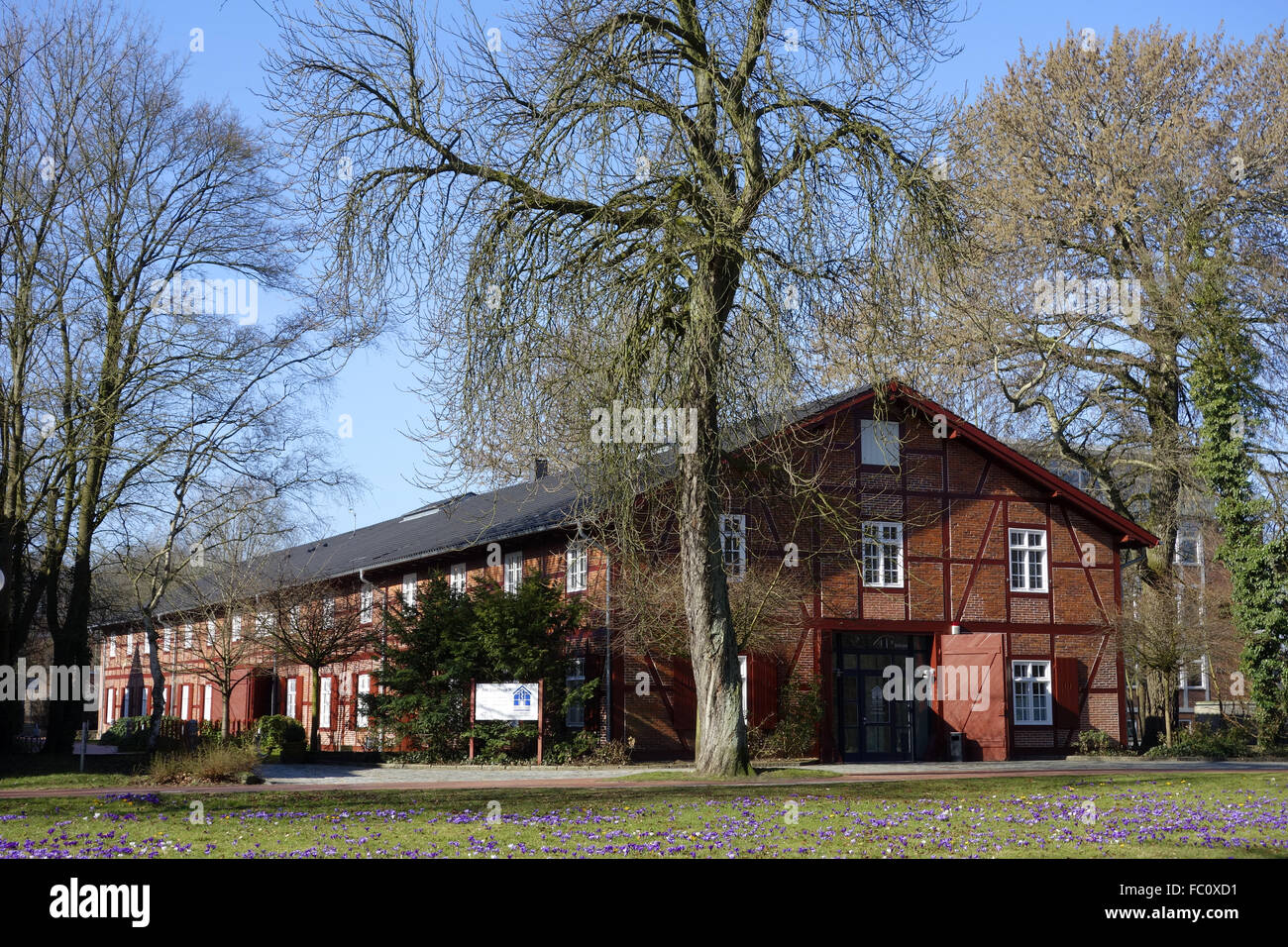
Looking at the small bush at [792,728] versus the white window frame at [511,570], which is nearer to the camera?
the small bush at [792,728]

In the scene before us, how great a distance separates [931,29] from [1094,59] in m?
17.3

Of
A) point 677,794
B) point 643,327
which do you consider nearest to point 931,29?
point 643,327

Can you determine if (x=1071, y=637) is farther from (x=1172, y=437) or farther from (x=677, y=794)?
(x=677, y=794)

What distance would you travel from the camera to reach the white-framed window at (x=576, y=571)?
2838 centimetres

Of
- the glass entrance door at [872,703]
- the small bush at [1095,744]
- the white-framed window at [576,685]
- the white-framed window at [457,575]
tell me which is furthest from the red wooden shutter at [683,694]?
the small bush at [1095,744]

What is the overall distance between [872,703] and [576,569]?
7.45 metres

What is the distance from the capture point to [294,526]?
27344mm

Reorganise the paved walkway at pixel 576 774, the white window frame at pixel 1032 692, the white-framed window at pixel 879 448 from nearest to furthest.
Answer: the paved walkway at pixel 576 774, the white-framed window at pixel 879 448, the white window frame at pixel 1032 692

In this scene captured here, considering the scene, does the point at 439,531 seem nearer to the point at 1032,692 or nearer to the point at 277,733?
the point at 277,733

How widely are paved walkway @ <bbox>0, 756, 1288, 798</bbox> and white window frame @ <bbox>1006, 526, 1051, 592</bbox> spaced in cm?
413

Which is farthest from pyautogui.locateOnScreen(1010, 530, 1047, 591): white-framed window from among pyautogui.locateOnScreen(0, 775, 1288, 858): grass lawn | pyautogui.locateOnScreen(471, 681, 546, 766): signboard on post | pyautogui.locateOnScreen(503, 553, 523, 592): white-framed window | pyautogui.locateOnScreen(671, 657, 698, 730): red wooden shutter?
pyautogui.locateOnScreen(0, 775, 1288, 858): grass lawn

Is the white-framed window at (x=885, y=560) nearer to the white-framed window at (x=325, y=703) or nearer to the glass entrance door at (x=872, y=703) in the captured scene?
the glass entrance door at (x=872, y=703)

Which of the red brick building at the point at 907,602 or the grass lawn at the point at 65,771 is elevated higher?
the red brick building at the point at 907,602
